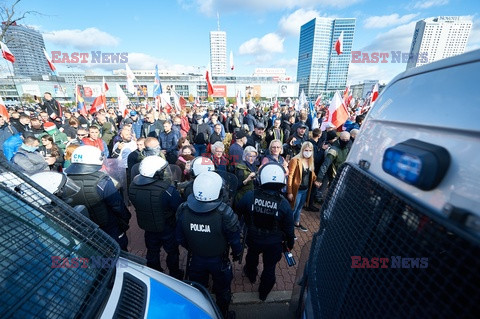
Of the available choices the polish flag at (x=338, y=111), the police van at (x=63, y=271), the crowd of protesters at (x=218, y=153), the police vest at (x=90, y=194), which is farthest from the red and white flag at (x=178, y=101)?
the police van at (x=63, y=271)

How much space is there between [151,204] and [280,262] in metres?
2.54

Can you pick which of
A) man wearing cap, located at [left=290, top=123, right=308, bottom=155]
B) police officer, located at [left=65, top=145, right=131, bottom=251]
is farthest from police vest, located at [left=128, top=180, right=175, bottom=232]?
man wearing cap, located at [left=290, top=123, right=308, bottom=155]

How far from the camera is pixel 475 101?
0.71m

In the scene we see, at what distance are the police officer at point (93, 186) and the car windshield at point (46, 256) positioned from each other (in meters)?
1.13

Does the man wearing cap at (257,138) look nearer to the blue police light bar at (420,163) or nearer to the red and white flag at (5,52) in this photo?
the blue police light bar at (420,163)

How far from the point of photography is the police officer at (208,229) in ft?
7.49

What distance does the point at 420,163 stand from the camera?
789 millimetres

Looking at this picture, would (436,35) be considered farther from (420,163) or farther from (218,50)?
(218,50)

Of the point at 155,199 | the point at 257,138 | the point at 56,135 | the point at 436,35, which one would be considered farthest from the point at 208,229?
the point at 436,35

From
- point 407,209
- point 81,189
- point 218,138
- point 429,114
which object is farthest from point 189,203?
point 218,138

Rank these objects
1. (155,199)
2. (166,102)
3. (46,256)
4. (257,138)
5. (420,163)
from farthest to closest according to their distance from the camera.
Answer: (166,102) < (257,138) < (155,199) < (46,256) < (420,163)

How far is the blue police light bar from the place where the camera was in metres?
0.75

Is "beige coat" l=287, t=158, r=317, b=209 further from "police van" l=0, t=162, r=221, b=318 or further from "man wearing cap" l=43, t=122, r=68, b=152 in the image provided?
"man wearing cap" l=43, t=122, r=68, b=152

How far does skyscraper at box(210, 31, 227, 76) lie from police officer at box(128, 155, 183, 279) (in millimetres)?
106649
